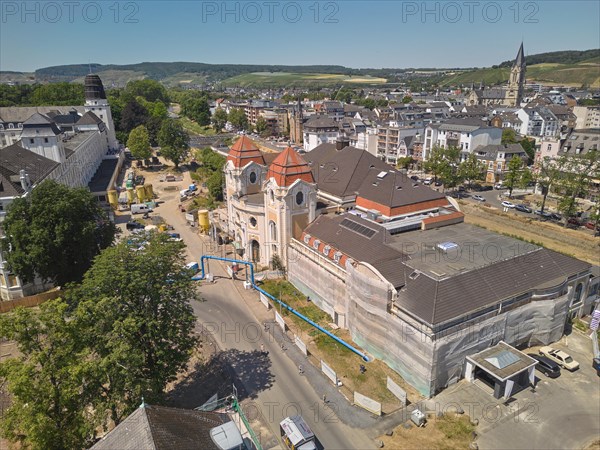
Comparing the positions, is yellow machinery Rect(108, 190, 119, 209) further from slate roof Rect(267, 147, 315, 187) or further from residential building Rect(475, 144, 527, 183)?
residential building Rect(475, 144, 527, 183)

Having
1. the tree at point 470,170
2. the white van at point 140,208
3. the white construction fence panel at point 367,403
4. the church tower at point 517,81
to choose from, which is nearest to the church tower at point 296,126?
the tree at point 470,170

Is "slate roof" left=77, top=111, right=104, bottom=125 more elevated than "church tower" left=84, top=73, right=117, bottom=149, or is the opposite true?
"church tower" left=84, top=73, right=117, bottom=149

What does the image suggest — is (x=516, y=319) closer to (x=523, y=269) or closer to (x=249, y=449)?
(x=523, y=269)

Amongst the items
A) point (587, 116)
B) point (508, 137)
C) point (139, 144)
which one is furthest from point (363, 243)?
point (587, 116)

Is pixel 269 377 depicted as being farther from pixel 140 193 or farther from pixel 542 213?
pixel 542 213

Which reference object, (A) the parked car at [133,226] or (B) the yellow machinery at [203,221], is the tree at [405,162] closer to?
(B) the yellow machinery at [203,221]

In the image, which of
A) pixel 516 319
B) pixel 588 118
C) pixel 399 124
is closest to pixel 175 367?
pixel 516 319

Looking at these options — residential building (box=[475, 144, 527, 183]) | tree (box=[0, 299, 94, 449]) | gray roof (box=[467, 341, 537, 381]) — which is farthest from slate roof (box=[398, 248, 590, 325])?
residential building (box=[475, 144, 527, 183])

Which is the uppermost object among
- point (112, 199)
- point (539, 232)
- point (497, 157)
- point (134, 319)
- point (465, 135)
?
point (465, 135)
